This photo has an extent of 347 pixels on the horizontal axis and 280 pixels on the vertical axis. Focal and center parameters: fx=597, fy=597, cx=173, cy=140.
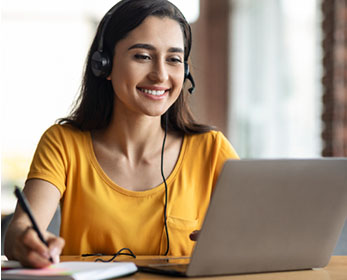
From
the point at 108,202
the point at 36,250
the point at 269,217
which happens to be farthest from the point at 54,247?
the point at 108,202

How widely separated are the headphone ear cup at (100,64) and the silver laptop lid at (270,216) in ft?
2.37

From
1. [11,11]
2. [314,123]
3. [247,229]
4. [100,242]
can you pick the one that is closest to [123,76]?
[100,242]

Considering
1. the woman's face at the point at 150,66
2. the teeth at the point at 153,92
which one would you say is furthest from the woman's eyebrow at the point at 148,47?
the teeth at the point at 153,92

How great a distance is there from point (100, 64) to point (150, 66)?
145 mm

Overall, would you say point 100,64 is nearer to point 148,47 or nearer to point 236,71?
point 148,47

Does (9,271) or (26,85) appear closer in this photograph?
(9,271)

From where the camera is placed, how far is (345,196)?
3.71 feet

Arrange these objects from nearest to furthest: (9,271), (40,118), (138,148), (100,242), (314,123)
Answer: (9,271), (100,242), (138,148), (314,123), (40,118)

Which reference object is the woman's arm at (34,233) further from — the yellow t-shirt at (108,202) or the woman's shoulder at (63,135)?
the woman's shoulder at (63,135)

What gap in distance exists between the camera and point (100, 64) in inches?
63.6

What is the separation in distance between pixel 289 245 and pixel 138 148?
2.23ft

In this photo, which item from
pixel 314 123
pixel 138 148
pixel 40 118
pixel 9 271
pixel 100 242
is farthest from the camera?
pixel 40 118

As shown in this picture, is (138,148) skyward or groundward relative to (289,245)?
skyward

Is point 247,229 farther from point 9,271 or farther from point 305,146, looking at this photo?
point 305,146
